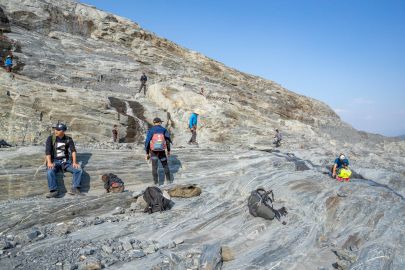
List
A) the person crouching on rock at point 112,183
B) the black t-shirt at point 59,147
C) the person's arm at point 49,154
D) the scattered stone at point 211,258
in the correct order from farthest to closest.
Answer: the person crouching on rock at point 112,183 → the black t-shirt at point 59,147 → the person's arm at point 49,154 → the scattered stone at point 211,258

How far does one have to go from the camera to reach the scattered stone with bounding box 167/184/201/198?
429 inches

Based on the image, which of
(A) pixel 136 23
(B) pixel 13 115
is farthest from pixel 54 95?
(A) pixel 136 23

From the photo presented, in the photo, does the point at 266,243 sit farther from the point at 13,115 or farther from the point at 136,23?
the point at 136,23

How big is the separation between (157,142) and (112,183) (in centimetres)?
203

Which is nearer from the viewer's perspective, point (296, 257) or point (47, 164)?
point (296, 257)

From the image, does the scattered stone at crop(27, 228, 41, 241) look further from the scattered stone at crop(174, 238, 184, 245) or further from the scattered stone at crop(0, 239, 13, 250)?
the scattered stone at crop(174, 238, 184, 245)

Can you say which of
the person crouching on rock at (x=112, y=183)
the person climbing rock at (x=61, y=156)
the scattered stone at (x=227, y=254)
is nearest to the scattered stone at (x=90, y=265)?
the scattered stone at (x=227, y=254)

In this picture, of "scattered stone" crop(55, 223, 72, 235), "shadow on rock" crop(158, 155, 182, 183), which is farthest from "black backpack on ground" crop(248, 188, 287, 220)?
"scattered stone" crop(55, 223, 72, 235)

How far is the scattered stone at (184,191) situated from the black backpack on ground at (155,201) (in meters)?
0.97

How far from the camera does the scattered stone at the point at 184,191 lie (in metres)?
10.9

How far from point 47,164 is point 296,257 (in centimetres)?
753

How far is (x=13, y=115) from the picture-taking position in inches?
775

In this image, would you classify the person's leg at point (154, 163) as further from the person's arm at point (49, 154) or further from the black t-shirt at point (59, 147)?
the person's arm at point (49, 154)

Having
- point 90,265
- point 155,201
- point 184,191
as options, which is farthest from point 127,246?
point 184,191
